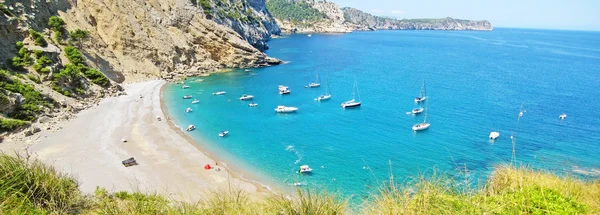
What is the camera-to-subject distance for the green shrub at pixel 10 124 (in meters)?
30.9

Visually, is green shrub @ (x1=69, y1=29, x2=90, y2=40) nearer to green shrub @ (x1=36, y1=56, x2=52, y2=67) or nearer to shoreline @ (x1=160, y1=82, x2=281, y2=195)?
green shrub @ (x1=36, y1=56, x2=52, y2=67)

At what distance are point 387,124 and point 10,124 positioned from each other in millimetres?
38932

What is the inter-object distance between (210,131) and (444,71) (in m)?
63.4

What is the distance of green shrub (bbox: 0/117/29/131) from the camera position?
3089 cm

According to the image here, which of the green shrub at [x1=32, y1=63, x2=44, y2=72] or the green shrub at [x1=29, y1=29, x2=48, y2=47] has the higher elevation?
the green shrub at [x1=29, y1=29, x2=48, y2=47]

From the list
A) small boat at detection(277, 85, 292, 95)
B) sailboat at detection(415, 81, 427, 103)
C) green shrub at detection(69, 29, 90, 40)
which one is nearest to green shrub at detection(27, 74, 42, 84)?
green shrub at detection(69, 29, 90, 40)

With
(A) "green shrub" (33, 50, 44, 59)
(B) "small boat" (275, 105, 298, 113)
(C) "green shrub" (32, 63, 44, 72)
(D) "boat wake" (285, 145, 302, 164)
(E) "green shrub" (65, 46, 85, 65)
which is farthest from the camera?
(E) "green shrub" (65, 46, 85, 65)

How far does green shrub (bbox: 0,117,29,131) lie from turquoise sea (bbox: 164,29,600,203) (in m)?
14.7

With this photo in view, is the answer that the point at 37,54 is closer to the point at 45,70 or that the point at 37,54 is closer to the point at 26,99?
the point at 45,70

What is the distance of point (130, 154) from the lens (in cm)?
3105

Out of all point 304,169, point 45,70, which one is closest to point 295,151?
point 304,169

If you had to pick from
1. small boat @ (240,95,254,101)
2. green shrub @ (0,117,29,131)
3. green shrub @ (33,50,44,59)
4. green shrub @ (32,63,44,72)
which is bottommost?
small boat @ (240,95,254,101)

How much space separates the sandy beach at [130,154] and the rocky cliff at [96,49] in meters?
3.96

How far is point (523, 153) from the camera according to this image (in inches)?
1400
